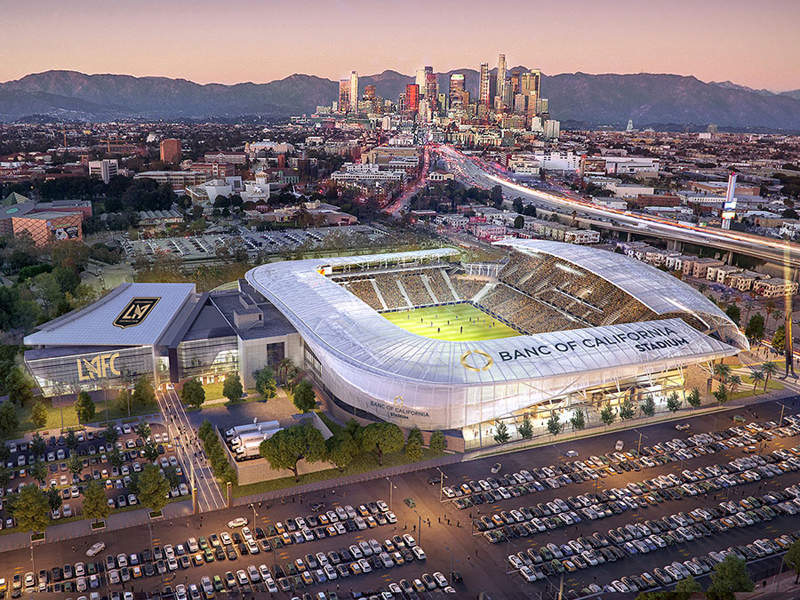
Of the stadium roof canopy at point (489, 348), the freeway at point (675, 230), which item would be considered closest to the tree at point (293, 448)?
the stadium roof canopy at point (489, 348)

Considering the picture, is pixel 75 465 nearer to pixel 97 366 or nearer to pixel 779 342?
pixel 97 366

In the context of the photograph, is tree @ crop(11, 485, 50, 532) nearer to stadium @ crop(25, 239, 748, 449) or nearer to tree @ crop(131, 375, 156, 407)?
tree @ crop(131, 375, 156, 407)

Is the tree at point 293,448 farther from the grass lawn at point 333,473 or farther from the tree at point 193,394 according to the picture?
the tree at point 193,394

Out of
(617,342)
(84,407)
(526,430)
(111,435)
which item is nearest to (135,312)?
(84,407)

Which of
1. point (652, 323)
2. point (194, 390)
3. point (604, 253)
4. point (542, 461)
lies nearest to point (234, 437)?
point (194, 390)

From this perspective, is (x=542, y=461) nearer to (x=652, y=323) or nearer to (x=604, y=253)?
(x=652, y=323)

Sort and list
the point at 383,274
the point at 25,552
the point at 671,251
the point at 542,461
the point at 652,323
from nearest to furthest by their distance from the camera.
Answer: the point at 25,552
the point at 542,461
the point at 652,323
the point at 383,274
the point at 671,251
